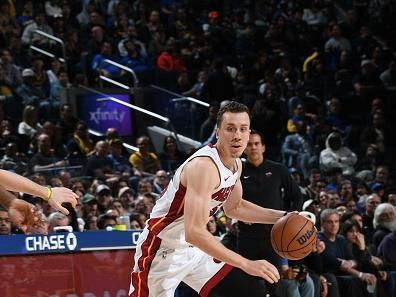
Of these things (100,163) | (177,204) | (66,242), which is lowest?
(100,163)

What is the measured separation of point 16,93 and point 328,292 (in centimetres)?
708

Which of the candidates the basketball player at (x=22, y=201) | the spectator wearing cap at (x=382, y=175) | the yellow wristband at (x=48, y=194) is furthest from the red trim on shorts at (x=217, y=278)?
the spectator wearing cap at (x=382, y=175)

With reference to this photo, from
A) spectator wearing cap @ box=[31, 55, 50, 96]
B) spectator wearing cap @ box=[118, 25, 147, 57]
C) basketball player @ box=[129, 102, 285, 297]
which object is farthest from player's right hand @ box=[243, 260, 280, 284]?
spectator wearing cap @ box=[118, 25, 147, 57]

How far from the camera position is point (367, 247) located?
1204cm

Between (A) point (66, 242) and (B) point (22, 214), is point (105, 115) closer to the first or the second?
(A) point (66, 242)

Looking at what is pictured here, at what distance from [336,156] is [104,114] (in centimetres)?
419

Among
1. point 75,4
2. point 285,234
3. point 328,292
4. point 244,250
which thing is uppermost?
point 75,4

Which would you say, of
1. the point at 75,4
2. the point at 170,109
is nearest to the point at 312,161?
the point at 170,109

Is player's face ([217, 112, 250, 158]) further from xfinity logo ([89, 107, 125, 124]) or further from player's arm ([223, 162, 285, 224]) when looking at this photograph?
xfinity logo ([89, 107, 125, 124])

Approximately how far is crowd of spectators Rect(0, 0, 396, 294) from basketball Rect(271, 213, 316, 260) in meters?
3.51

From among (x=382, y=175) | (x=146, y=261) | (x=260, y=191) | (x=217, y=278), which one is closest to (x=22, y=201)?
(x=146, y=261)

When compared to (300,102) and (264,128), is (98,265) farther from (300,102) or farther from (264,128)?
(300,102)

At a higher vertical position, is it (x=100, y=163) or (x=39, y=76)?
(x=39, y=76)

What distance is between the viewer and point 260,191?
378 inches
